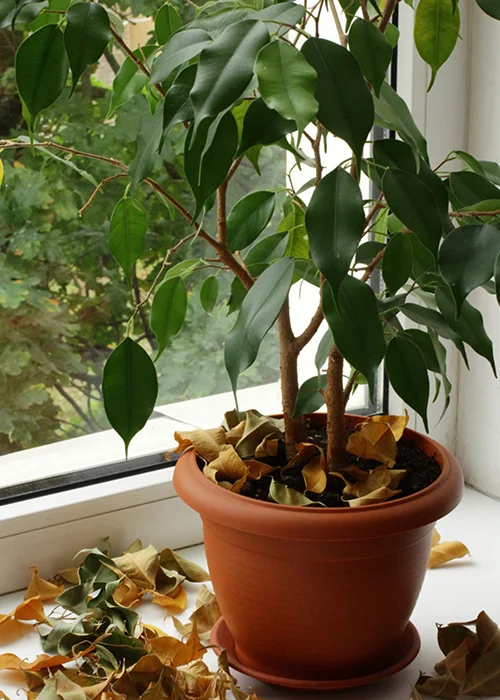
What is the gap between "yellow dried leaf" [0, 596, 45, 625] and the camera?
3.14ft

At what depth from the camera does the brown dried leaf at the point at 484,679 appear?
0.83 metres

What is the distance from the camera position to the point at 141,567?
1047 millimetres

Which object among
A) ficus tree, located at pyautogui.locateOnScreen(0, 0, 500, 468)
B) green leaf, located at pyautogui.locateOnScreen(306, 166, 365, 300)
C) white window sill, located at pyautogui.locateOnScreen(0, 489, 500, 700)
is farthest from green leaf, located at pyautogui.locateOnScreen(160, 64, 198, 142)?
white window sill, located at pyautogui.locateOnScreen(0, 489, 500, 700)

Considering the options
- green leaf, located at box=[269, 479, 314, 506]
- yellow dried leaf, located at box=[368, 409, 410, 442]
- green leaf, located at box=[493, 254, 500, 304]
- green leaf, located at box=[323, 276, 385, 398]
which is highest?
green leaf, located at box=[493, 254, 500, 304]

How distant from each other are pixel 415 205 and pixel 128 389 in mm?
285

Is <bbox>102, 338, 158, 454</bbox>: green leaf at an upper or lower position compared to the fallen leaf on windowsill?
upper

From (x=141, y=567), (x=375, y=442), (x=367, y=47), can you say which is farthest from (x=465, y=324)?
(x=141, y=567)

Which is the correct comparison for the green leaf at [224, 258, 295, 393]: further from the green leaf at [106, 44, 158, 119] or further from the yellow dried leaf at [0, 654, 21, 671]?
the yellow dried leaf at [0, 654, 21, 671]

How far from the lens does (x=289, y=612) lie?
800mm

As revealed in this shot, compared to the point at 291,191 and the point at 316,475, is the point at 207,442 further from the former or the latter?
the point at 291,191

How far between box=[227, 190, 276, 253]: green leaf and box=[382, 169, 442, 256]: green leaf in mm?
263

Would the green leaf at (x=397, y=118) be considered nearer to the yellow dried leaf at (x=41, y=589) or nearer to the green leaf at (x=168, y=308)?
the green leaf at (x=168, y=308)

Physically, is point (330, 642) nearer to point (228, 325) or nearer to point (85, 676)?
point (85, 676)

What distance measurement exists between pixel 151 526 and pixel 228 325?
→ 1.08ft
